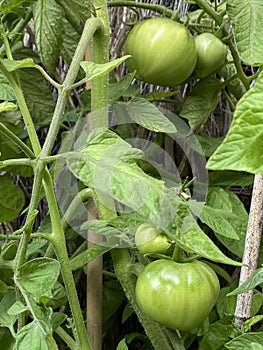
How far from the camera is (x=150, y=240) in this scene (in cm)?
59

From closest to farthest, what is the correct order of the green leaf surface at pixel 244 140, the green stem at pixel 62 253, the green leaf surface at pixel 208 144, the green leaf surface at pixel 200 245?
the green leaf surface at pixel 244 140
the green leaf surface at pixel 200 245
the green stem at pixel 62 253
the green leaf surface at pixel 208 144

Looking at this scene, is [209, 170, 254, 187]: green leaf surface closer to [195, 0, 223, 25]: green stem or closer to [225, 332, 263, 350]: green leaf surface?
[195, 0, 223, 25]: green stem

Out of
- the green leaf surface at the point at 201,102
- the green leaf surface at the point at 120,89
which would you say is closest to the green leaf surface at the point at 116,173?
the green leaf surface at the point at 120,89

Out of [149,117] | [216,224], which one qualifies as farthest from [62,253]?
[149,117]

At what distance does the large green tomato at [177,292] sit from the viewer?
0.56m

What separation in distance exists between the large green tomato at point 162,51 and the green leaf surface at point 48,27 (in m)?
0.12

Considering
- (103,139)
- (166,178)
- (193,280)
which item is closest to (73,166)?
(103,139)

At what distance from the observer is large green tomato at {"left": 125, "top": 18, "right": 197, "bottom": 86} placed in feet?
2.42

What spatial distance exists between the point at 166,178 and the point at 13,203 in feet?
0.86

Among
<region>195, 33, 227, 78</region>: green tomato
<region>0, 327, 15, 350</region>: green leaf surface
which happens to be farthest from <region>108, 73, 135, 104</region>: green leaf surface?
<region>0, 327, 15, 350</region>: green leaf surface

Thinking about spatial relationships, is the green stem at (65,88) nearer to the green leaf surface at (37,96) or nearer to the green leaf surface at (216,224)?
the green leaf surface at (216,224)

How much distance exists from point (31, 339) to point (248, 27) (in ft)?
1.20

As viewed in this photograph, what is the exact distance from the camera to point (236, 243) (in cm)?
78

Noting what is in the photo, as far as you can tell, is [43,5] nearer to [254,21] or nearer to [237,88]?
[254,21]
